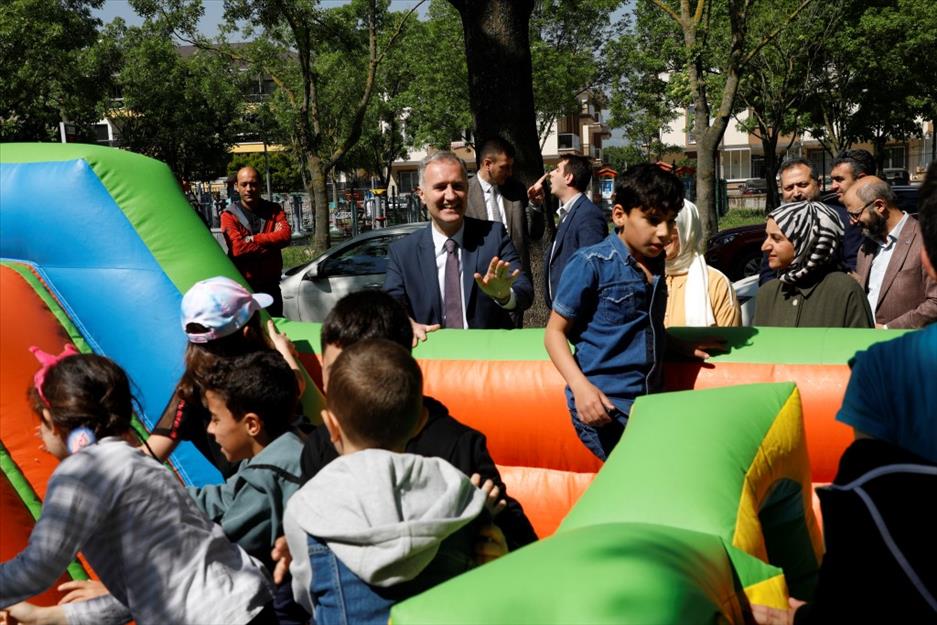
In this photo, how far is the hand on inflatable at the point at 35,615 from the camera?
259 cm

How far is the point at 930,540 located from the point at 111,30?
3241 centimetres

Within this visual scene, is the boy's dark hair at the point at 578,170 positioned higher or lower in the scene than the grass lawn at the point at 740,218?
higher

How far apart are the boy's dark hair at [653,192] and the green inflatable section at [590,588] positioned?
4.96 feet

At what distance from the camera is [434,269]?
14.4 feet

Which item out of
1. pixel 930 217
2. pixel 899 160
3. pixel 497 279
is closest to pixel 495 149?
pixel 497 279

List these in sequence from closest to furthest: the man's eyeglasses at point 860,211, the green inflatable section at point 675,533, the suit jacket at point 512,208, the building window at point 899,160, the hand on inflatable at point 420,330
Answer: the green inflatable section at point 675,533, the hand on inflatable at point 420,330, the man's eyeglasses at point 860,211, the suit jacket at point 512,208, the building window at point 899,160

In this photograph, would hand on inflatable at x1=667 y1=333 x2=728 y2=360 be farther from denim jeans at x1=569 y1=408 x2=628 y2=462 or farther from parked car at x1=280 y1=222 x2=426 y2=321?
parked car at x1=280 y1=222 x2=426 y2=321

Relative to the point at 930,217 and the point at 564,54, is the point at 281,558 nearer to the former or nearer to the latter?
the point at 930,217

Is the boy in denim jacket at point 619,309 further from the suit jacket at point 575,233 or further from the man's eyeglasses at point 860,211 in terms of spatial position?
the man's eyeglasses at point 860,211

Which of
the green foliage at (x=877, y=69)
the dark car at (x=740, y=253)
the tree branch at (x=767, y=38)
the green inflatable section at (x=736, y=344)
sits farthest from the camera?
the green foliage at (x=877, y=69)

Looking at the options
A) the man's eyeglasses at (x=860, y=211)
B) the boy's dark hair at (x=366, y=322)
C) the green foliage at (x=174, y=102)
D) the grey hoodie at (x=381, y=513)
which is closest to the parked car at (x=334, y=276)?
the man's eyeglasses at (x=860, y=211)

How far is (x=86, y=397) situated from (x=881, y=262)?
418 cm

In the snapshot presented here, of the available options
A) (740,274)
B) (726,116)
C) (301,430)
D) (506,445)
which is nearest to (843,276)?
(506,445)

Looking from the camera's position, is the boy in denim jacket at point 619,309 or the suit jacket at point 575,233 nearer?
the boy in denim jacket at point 619,309
